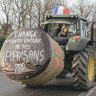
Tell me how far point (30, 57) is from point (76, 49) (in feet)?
5.31

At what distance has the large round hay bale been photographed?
18.7 ft

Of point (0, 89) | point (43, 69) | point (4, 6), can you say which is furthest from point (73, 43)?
point (4, 6)

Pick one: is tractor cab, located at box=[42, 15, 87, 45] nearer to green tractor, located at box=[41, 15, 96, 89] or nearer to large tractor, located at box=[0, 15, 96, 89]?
green tractor, located at box=[41, 15, 96, 89]

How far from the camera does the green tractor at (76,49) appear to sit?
6680 millimetres

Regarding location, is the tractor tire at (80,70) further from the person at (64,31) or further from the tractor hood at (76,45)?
the person at (64,31)

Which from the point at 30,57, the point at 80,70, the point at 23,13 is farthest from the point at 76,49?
the point at 23,13

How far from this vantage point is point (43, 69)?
5672mm

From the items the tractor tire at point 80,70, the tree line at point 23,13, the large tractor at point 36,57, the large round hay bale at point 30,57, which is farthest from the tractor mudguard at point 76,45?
the tree line at point 23,13

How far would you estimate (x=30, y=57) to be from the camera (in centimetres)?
573

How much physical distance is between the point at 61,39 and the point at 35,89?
78.4 inches

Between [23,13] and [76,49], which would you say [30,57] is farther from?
[23,13]

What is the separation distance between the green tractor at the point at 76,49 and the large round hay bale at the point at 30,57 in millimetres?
796

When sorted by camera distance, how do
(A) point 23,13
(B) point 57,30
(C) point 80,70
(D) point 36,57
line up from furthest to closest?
(A) point 23,13 < (B) point 57,30 < (C) point 80,70 < (D) point 36,57

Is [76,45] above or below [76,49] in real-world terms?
above
